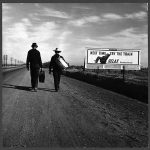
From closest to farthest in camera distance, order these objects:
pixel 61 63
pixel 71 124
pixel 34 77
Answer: pixel 71 124 → pixel 34 77 → pixel 61 63

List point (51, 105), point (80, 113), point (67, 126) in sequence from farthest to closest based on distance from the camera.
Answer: point (51, 105)
point (80, 113)
point (67, 126)

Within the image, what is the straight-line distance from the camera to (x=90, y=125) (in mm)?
5992

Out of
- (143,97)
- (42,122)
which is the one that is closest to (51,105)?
(42,122)

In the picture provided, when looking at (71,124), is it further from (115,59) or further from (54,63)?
(115,59)

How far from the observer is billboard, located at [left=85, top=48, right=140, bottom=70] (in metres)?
30.1

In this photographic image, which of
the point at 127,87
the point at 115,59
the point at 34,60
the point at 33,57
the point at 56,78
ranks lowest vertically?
the point at 127,87

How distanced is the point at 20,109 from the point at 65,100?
2211 mm

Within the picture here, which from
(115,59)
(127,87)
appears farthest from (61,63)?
(115,59)

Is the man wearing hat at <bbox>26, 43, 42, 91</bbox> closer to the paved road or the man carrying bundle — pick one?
the man carrying bundle

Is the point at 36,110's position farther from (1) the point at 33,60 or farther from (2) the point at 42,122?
(1) the point at 33,60

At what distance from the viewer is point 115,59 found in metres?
30.3

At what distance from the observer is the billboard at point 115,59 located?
30142 mm

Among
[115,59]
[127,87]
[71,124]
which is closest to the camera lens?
[71,124]

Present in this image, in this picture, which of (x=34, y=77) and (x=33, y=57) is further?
(x=33, y=57)
